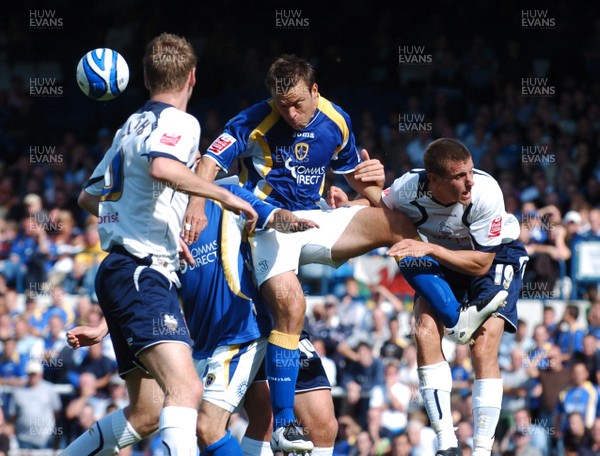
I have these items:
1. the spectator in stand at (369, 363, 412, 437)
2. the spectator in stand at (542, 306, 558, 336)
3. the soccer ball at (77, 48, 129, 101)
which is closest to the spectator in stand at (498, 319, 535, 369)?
the spectator in stand at (542, 306, 558, 336)

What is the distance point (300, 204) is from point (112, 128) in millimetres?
11762

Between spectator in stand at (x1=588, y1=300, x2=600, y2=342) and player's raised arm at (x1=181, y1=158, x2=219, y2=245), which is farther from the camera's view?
spectator in stand at (x1=588, y1=300, x2=600, y2=342)

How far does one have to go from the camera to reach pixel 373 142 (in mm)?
15422

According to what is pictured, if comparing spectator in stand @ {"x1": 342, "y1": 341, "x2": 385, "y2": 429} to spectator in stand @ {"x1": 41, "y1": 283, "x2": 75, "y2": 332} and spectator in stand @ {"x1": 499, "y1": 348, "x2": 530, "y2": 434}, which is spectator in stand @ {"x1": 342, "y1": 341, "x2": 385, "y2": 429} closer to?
spectator in stand @ {"x1": 499, "y1": 348, "x2": 530, "y2": 434}

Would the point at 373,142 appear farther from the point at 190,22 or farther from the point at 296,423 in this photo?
the point at 296,423

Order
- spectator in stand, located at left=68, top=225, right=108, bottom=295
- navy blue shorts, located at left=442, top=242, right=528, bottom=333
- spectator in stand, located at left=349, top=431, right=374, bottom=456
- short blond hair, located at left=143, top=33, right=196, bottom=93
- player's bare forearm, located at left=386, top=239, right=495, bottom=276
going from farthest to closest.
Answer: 1. spectator in stand, located at left=68, top=225, right=108, bottom=295
2. spectator in stand, located at left=349, top=431, right=374, bottom=456
3. navy blue shorts, located at left=442, top=242, right=528, bottom=333
4. player's bare forearm, located at left=386, top=239, right=495, bottom=276
5. short blond hair, located at left=143, top=33, right=196, bottom=93

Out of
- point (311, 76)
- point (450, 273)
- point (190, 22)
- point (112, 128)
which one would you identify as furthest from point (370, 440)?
point (190, 22)

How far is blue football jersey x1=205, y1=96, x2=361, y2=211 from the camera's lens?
7.11m

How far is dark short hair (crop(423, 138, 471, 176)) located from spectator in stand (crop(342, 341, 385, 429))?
5.49 m

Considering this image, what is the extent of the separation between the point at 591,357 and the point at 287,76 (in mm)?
6303

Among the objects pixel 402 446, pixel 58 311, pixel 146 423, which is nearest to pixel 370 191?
pixel 146 423

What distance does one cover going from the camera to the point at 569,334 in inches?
478

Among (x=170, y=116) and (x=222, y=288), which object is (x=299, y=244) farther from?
(x=170, y=116)

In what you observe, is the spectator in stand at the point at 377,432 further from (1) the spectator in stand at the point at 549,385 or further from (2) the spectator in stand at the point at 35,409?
(2) the spectator in stand at the point at 35,409
